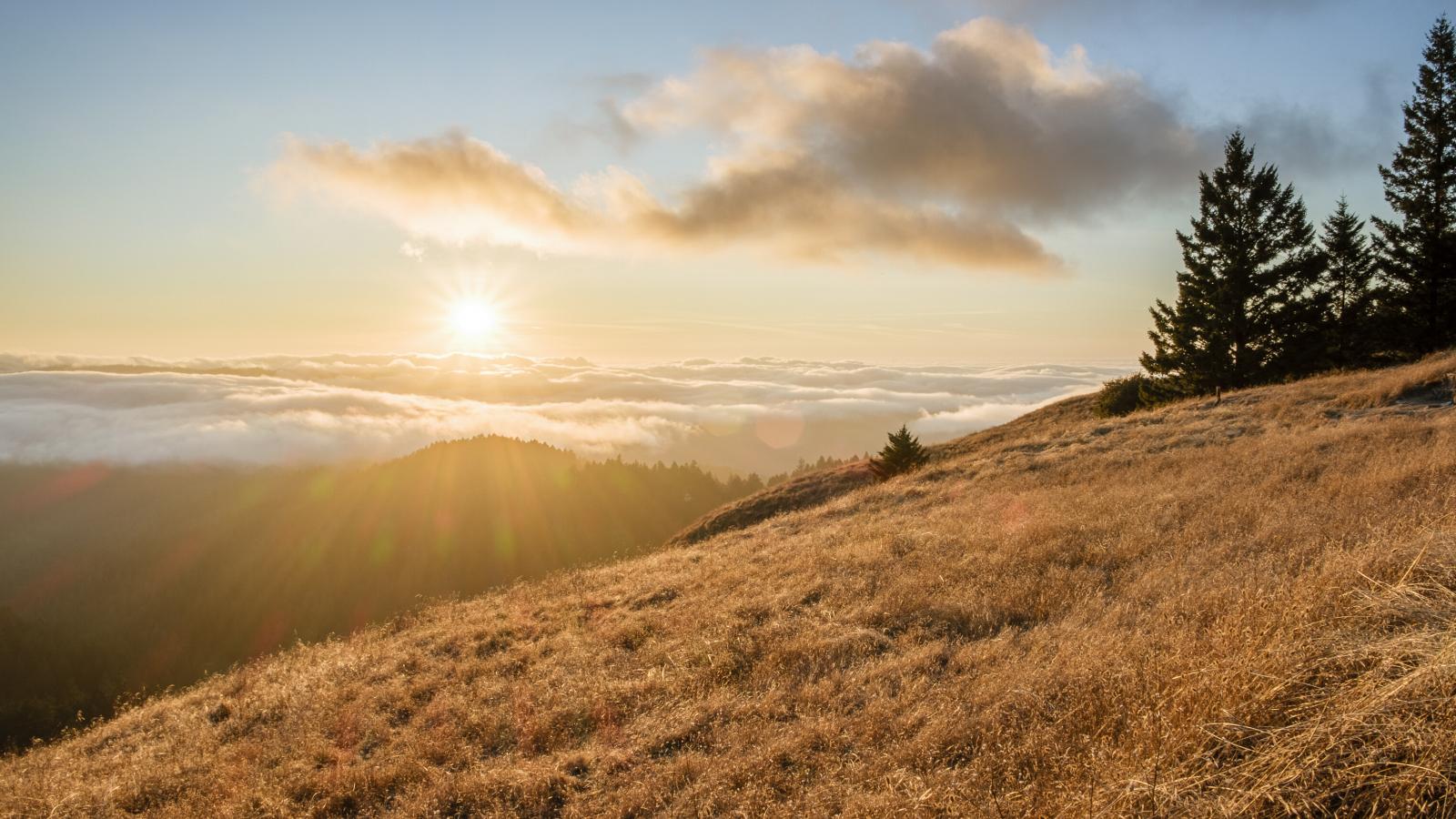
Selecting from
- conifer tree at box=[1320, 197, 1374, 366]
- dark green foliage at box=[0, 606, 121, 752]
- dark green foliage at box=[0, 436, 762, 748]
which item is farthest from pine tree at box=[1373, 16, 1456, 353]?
dark green foliage at box=[0, 606, 121, 752]

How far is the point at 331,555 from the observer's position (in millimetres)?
154000

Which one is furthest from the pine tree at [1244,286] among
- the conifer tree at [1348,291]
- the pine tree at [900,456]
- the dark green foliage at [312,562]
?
the dark green foliage at [312,562]

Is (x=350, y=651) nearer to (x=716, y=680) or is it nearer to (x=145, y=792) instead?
(x=145, y=792)

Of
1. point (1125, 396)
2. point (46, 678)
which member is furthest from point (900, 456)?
point (46, 678)

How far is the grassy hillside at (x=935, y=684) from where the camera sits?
11.3 ft

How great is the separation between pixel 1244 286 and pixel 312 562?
18287 cm

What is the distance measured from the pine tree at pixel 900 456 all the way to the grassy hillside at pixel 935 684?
13549 millimetres

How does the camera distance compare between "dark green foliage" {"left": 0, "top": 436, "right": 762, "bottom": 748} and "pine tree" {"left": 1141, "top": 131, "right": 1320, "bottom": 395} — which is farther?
"dark green foliage" {"left": 0, "top": 436, "right": 762, "bottom": 748}

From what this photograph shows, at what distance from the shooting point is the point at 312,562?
500 ft

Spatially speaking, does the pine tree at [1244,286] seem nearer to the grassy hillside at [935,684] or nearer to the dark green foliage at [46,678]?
the grassy hillside at [935,684]

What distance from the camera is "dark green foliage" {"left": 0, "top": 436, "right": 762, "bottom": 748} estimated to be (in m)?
109

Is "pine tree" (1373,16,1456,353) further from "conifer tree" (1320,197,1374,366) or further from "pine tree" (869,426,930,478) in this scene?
"pine tree" (869,426,930,478)

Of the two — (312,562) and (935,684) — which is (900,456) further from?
(312,562)

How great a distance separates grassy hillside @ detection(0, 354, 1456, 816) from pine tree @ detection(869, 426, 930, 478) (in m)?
13.5
